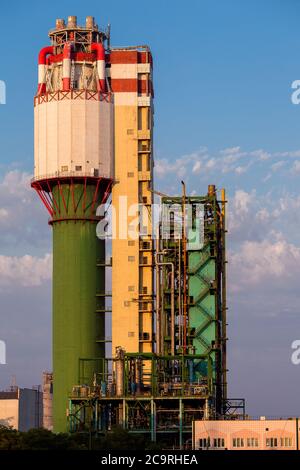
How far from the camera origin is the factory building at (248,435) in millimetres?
170875

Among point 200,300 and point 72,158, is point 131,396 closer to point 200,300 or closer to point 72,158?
point 200,300

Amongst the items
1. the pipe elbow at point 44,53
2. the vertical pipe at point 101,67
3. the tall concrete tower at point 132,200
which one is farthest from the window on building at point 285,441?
the pipe elbow at point 44,53

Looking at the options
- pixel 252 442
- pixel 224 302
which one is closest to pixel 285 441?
pixel 252 442

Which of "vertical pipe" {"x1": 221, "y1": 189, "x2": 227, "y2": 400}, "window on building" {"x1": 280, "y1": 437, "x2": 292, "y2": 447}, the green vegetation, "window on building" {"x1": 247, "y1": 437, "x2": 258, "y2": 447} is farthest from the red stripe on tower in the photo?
"window on building" {"x1": 280, "y1": 437, "x2": 292, "y2": 447}

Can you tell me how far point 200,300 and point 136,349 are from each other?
406 inches

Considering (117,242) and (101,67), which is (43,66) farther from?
(117,242)

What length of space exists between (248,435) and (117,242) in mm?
34292

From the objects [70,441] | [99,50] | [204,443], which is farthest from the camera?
[99,50]

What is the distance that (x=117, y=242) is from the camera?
193 metres

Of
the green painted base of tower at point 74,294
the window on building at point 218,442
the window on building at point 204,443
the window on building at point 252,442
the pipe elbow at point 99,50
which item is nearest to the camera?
the window on building at point 252,442

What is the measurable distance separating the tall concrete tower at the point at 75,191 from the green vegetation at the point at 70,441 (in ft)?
58.2

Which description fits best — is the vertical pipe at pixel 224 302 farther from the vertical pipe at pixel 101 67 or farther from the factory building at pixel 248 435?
the vertical pipe at pixel 101 67
